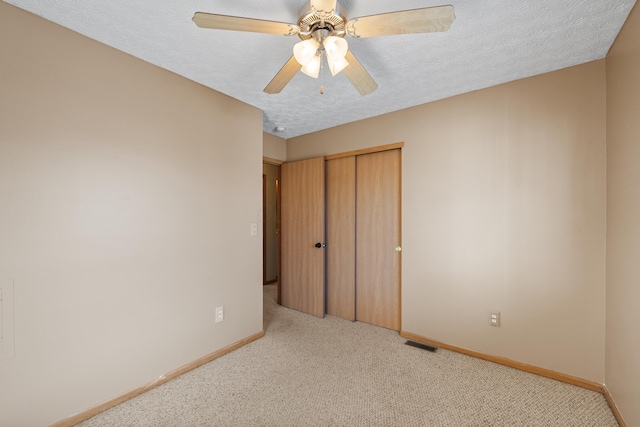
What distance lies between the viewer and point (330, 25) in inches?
52.8

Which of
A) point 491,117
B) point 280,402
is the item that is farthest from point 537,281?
point 280,402

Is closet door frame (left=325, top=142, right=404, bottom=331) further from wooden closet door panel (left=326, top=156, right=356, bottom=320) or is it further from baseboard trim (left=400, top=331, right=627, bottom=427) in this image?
baseboard trim (left=400, top=331, right=627, bottom=427)

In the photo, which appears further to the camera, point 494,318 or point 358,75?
point 494,318

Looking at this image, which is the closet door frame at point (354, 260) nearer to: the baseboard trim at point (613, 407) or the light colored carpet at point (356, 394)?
the light colored carpet at point (356, 394)

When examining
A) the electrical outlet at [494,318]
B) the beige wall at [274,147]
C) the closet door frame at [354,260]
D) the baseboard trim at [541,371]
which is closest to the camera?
the baseboard trim at [541,371]

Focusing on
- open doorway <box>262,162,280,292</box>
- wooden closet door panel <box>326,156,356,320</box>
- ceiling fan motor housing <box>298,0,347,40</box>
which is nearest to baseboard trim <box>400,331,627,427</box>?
wooden closet door panel <box>326,156,356,320</box>

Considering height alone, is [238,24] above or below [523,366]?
above

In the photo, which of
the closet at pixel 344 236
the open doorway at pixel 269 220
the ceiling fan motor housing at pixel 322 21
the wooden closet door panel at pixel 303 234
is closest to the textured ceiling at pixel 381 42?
the ceiling fan motor housing at pixel 322 21

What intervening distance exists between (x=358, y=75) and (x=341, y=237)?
2057 millimetres

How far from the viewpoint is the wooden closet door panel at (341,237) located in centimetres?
323

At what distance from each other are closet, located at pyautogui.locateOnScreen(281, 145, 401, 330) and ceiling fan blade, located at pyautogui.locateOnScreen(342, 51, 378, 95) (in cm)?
135

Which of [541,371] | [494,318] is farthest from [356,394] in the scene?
[541,371]

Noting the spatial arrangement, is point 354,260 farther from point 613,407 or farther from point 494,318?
point 613,407

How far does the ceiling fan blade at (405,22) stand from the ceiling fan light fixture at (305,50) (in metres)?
0.18
